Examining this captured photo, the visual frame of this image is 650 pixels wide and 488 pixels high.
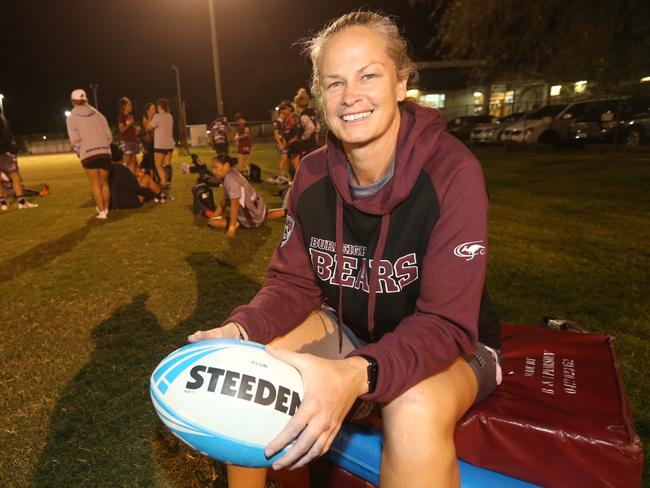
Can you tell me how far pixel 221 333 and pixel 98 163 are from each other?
6991mm

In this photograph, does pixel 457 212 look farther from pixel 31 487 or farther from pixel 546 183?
pixel 546 183

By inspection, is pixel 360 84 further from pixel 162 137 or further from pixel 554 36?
pixel 554 36

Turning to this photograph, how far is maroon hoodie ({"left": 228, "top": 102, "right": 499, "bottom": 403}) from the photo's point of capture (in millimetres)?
1603

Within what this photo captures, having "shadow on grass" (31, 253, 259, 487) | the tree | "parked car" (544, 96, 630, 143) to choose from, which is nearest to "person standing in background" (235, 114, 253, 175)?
the tree

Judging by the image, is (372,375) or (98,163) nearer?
(372,375)

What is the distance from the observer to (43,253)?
6266mm

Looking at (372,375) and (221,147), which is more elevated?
(372,375)

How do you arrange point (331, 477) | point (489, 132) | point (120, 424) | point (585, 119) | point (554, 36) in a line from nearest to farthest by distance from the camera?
point (331, 477) → point (120, 424) → point (554, 36) → point (585, 119) → point (489, 132)

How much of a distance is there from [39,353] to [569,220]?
6.66 meters

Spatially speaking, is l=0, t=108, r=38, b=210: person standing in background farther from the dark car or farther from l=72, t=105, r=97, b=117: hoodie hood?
the dark car

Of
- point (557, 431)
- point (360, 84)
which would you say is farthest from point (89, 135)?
point (557, 431)

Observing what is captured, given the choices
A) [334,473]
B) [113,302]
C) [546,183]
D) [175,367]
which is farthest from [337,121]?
[546,183]

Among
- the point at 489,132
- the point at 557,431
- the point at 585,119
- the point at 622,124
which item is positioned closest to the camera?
the point at 557,431

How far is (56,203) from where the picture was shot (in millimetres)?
10172
